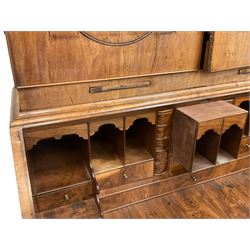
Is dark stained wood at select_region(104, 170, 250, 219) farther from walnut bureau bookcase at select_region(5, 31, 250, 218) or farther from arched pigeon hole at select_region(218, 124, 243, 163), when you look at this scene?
arched pigeon hole at select_region(218, 124, 243, 163)

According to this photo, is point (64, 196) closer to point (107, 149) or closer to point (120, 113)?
point (107, 149)

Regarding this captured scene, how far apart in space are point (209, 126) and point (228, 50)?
1.34ft

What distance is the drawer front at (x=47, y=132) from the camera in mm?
1043

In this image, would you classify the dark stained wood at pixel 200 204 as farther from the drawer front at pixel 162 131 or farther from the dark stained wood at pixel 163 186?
the drawer front at pixel 162 131

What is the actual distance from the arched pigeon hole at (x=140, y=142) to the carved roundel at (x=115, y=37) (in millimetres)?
454

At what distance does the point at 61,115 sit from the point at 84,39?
0.32 meters

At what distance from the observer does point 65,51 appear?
3.19ft

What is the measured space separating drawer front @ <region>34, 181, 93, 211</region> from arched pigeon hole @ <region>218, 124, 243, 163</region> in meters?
0.81

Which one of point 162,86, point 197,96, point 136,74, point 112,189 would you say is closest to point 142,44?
point 136,74

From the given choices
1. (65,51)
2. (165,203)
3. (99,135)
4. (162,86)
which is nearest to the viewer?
(65,51)

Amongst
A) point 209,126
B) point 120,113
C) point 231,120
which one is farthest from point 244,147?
point 120,113

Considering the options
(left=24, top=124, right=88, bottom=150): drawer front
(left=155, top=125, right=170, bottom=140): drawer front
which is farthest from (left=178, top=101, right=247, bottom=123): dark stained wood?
(left=24, top=124, right=88, bottom=150): drawer front

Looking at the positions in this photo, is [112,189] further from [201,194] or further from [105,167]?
[201,194]

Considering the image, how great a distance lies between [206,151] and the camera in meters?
1.48
